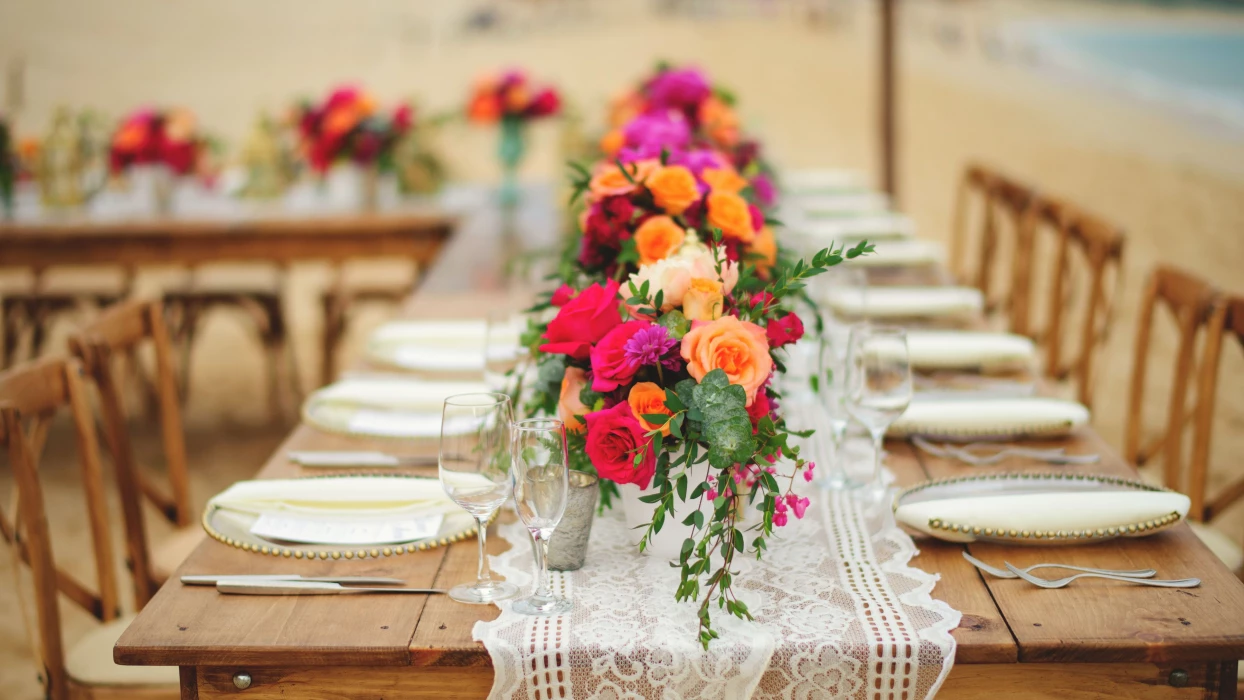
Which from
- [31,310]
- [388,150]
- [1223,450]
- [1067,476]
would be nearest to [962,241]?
[1223,450]

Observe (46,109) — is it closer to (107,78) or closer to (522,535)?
(107,78)

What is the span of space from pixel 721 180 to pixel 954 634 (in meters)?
0.68

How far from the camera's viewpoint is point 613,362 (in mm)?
1086

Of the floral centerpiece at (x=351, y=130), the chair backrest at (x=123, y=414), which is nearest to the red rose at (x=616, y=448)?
the chair backrest at (x=123, y=414)

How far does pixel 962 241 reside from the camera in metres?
3.90

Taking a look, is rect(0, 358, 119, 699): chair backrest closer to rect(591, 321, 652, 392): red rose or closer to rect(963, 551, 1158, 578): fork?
rect(591, 321, 652, 392): red rose

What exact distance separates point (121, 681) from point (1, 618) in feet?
4.86

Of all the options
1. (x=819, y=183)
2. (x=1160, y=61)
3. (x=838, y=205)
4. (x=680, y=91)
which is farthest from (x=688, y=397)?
(x=1160, y=61)

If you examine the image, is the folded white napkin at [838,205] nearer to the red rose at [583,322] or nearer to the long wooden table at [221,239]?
the long wooden table at [221,239]

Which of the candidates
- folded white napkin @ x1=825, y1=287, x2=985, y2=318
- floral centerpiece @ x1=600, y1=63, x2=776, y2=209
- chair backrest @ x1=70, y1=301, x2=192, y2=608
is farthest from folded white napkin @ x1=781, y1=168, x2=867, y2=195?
chair backrest @ x1=70, y1=301, x2=192, y2=608

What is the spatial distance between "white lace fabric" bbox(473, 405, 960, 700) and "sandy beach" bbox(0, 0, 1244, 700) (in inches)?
174

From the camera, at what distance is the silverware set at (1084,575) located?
1.15 meters

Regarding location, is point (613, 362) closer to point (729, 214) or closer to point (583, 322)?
point (583, 322)

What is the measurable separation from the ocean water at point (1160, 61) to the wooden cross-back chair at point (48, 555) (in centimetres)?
805
